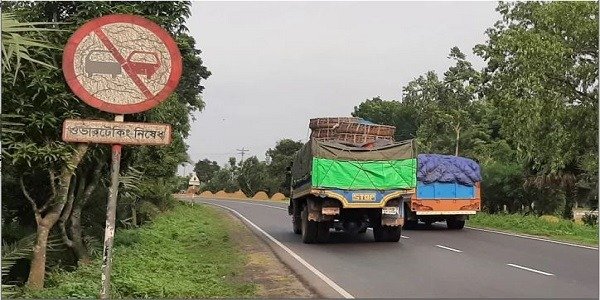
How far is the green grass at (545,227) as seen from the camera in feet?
61.1

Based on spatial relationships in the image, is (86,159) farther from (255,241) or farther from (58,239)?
(255,241)

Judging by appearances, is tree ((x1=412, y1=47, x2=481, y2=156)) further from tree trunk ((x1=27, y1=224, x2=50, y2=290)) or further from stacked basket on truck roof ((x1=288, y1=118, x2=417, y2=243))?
tree trunk ((x1=27, y1=224, x2=50, y2=290))

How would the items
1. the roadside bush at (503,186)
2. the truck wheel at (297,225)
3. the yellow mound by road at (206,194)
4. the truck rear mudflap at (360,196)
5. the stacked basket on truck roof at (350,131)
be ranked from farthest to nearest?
the yellow mound by road at (206,194), the roadside bush at (503,186), the truck wheel at (297,225), the stacked basket on truck roof at (350,131), the truck rear mudflap at (360,196)

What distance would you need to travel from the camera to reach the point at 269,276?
34.2 ft

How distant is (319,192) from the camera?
14.9 meters

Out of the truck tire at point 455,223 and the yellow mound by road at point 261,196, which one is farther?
the yellow mound by road at point 261,196

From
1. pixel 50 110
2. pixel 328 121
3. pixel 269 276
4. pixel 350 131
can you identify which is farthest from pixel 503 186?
pixel 50 110

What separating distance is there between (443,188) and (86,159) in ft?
38.7

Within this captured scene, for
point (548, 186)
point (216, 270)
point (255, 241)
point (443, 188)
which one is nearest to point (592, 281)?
point (216, 270)

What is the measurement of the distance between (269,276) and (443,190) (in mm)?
11364

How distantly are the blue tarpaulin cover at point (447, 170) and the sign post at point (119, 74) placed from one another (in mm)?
15108

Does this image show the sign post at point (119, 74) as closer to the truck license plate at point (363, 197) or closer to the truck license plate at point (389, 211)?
the truck license plate at point (363, 197)

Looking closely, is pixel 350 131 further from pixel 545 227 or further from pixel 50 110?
pixel 545 227

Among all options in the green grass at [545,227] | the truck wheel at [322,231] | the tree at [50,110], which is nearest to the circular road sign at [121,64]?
the tree at [50,110]
